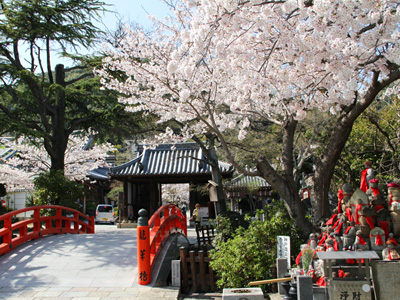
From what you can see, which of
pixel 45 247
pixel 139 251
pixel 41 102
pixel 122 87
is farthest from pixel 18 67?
pixel 139 251

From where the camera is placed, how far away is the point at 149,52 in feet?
36.2

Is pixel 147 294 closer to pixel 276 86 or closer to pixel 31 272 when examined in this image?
pixel 31 272

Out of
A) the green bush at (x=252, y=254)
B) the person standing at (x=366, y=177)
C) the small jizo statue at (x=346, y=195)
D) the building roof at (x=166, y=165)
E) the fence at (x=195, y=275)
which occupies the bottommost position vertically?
the fence at (x=195, y=275)

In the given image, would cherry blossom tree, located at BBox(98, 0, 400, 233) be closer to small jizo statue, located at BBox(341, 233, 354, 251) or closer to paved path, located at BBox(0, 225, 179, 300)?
small jizo statue, located at BBox(341, 233, 354, 251)

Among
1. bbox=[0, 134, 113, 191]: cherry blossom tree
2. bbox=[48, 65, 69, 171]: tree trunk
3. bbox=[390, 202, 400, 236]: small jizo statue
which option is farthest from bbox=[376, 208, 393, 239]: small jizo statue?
bbox=[0, 134, 113, 191]: cherry blossom tree

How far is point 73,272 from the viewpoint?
784 centimetres

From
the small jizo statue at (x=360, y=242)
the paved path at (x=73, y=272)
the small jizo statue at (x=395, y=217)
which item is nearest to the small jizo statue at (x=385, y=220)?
the small jizo statue at (x=395, y=217)

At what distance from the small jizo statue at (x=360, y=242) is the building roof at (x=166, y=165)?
1243cm

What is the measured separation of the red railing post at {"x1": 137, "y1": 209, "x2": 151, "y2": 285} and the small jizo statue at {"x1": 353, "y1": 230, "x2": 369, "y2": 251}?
3.93m

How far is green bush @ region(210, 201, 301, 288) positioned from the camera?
696 centimetres

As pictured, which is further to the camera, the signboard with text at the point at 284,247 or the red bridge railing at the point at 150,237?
the red bridge railing at the point at 150,237

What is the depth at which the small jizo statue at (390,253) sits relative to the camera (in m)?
5.39

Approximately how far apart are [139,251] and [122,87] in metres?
6.07

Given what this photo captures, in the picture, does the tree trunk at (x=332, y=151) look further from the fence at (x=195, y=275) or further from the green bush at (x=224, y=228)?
the green bush at (x=224, y=228)
